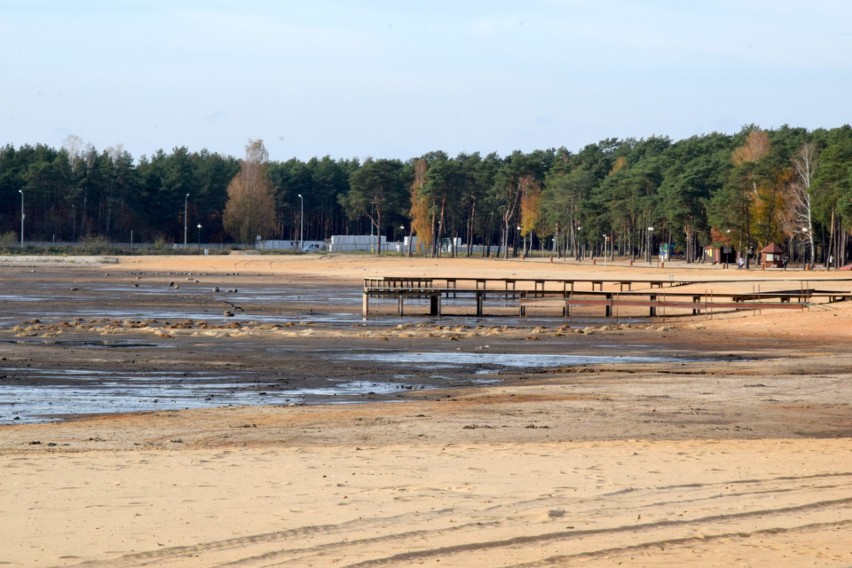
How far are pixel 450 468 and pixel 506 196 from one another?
441 feet

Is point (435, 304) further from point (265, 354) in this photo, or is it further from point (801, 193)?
point (801, 193)

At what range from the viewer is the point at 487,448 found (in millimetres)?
13492

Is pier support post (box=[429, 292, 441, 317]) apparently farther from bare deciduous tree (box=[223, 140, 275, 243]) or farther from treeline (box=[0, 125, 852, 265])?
bare deciduous tree (box=[223, 140, 275, 243])

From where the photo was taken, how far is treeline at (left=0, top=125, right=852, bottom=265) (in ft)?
320

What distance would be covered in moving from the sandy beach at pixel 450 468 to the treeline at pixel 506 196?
67904mm

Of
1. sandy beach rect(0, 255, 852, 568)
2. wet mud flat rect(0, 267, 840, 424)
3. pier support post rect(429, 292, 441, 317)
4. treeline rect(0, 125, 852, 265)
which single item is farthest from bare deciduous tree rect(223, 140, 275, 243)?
sandy beach rect(0, 255, 852, 568)

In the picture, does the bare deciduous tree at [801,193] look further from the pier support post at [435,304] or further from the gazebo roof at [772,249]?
the pier support post at [435,304]

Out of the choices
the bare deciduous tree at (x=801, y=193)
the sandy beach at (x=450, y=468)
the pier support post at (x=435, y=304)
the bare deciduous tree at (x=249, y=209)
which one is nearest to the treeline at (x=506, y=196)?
the bare deciduous tree at (x=801, y=193)

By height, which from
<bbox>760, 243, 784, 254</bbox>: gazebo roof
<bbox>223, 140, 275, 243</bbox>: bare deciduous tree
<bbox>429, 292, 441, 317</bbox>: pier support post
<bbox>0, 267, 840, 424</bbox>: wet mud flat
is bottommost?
<bbox>0, 267, 840, 424</bbox>: wet mud flat

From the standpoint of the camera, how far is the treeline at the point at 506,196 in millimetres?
97562

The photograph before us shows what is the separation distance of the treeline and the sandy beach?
67904 millimetres

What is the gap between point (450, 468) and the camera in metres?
12.1

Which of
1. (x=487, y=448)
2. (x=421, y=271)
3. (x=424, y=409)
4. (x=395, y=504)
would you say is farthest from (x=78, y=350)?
(x=421, y=271)

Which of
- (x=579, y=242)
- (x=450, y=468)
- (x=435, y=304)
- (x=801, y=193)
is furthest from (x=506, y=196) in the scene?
(x=450, y=468)
